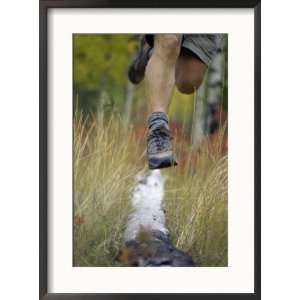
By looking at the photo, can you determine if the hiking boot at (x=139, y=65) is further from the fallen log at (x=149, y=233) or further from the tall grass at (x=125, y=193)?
the fallen log at (x=149, y=233)

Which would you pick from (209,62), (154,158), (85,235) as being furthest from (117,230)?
(209,62)

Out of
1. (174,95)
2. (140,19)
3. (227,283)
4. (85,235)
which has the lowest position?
(227,283)

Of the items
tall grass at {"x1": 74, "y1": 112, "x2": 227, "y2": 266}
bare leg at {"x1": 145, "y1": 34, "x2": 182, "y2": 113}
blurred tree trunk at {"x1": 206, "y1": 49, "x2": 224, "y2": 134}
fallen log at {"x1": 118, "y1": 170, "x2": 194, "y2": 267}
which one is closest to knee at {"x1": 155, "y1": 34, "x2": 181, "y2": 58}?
bare leg at {"x1": 145, "y1": 34, "x2": 182, "y2": 113}

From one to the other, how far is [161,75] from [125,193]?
50 cm

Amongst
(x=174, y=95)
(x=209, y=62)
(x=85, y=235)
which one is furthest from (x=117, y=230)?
(x=209, y=62)

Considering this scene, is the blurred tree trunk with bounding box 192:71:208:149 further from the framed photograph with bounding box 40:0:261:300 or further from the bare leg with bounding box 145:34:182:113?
the bare leg with bounding box 145:34:182:113

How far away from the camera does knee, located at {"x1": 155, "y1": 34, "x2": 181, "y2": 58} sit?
256 cm

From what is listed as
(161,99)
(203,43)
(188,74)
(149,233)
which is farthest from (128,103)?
(149,233)

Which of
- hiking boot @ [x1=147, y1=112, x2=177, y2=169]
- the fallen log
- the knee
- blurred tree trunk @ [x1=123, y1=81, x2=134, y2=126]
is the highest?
the knee

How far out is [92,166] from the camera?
2.58 meters

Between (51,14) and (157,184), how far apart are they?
0.78 meters

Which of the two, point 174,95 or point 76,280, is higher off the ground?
point 174,95

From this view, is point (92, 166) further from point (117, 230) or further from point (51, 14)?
point (51, 14)

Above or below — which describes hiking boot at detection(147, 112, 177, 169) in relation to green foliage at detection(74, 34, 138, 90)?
below
